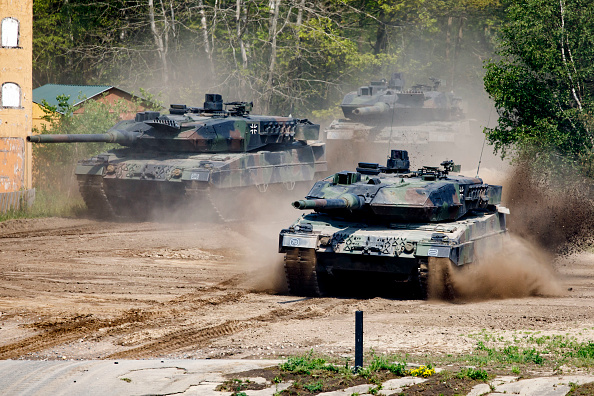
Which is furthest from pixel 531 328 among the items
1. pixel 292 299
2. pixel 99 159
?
pixel 99 159

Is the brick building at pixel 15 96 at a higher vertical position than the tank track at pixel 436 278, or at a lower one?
higher

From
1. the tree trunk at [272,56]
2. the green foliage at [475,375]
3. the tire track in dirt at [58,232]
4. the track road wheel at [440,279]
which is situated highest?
the tree trunk at [272,56]

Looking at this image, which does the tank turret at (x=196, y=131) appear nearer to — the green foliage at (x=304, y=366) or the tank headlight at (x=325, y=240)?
the tank headlight at (x=325, y=240)

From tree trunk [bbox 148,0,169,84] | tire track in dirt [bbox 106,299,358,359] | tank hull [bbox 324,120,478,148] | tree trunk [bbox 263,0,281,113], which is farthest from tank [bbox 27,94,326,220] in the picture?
tree trunk [bbox 148,0,169,84]

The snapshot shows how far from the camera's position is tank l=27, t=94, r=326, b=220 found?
19.7 m

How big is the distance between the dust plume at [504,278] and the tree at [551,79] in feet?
19.1

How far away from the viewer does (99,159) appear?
67.9 ft

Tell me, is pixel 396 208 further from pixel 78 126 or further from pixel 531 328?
pixel 78 126

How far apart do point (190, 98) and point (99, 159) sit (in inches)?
581

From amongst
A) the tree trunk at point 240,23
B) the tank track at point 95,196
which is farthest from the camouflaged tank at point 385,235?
the tree trunk at point 240,23

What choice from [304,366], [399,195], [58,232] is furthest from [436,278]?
[58,232]

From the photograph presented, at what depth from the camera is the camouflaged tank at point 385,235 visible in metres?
11.9

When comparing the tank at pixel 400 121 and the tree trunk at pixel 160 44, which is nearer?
the tank at pixel 400 121

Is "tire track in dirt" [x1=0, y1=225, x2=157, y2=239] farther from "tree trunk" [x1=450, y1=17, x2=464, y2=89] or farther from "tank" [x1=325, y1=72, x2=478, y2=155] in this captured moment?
"tree trunk" [x1=450, y1=17, x2=464, y2=89]
